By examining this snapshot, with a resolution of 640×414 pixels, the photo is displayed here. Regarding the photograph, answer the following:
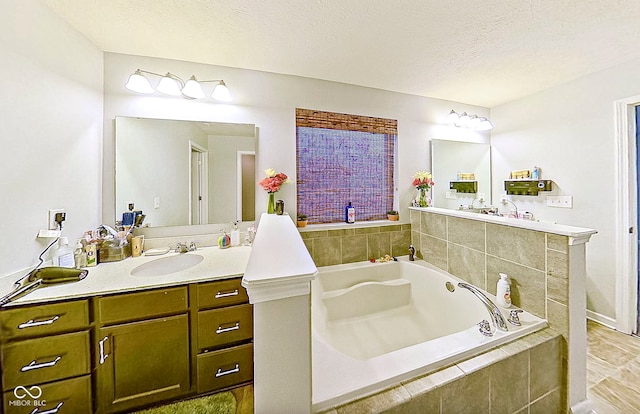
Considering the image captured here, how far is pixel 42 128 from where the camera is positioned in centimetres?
130

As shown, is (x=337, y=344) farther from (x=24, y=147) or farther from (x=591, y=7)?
(x=591, y=7)

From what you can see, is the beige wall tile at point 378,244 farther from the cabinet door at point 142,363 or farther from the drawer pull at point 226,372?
the cabinet door at point 142,363

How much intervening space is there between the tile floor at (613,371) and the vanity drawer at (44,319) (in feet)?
9.23

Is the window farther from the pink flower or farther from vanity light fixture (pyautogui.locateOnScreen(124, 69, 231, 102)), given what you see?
vanity light fixture (pyautogui.locateOnScreen(124, 69, 231, 102))

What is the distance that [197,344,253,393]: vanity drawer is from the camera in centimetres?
135

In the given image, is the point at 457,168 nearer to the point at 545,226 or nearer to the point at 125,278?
the point at 545,226

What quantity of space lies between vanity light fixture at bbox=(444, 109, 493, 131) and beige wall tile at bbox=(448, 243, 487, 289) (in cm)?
153

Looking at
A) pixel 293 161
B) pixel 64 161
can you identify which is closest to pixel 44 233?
pixel 64 161

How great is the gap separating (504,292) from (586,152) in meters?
1.85

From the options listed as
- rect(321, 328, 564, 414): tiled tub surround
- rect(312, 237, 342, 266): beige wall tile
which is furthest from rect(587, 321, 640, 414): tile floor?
rect(312, 237, 342, 266): beige wall tile

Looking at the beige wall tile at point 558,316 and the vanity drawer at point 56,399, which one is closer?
the vanity drawer at point 56,399

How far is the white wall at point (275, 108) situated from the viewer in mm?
1767

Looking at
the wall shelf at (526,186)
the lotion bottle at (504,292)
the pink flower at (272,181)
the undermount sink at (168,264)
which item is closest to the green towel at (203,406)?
the undermount sink at (168,264)

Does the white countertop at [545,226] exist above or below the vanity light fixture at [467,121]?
below
